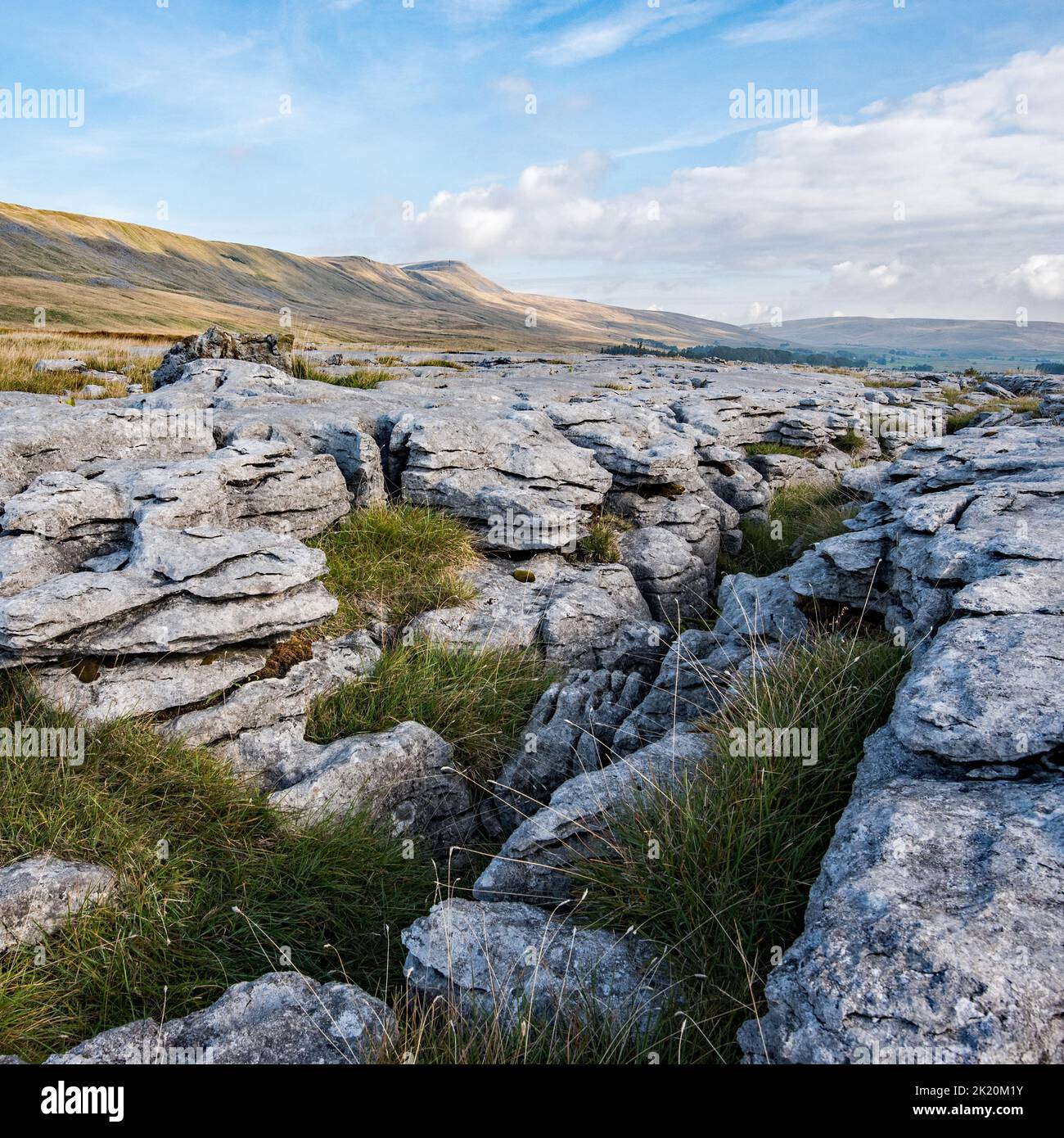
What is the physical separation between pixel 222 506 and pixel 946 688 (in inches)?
283

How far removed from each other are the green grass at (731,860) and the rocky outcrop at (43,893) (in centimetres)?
298

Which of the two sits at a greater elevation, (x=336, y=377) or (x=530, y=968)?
(x=336, y=377)

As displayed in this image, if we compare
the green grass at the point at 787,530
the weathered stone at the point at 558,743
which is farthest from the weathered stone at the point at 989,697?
the green grass at the point at 787,530

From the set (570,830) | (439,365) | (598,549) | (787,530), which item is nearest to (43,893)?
A: (570,830)

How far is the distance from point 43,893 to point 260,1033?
1.72 metres

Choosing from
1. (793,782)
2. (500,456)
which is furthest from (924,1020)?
(500,456)

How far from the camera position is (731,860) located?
12.4 ft

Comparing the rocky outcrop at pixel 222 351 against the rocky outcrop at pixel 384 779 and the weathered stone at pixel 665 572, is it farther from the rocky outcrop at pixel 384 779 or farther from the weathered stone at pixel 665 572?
the rocky outcrop at pixel 384 779

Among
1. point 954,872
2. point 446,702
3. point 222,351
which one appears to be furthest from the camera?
point 222,351

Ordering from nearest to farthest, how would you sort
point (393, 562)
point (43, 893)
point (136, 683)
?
point (43, 893) → point (136, 683) → point (393, 562)

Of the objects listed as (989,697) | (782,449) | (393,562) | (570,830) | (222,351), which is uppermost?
(222,351)

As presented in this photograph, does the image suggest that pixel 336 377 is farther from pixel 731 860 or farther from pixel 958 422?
pixel 958 422

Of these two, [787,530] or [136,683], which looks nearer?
[136,683]
